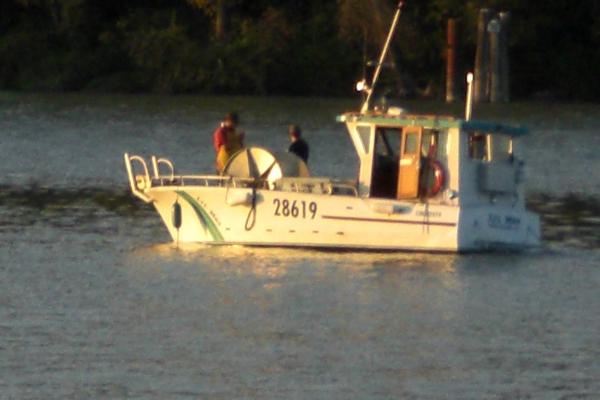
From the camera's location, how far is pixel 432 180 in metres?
27.2

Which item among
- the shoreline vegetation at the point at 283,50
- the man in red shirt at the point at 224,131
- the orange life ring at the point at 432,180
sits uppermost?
the man in red shirt at the point at 224,131

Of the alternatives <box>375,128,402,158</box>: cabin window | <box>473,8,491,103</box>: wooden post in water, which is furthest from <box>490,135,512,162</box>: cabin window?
<box>473,8,491,103</box>: wooden post in water

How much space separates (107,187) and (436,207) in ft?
42.5

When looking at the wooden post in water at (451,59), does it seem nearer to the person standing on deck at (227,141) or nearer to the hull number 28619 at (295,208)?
the person standing on deck at (227,141)

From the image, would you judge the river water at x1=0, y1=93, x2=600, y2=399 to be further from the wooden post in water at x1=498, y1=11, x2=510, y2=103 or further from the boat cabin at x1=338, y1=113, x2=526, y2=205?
the wooden post in water at x1=498, y1=11, x2=510, y2=103

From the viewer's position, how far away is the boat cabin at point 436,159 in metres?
27.1

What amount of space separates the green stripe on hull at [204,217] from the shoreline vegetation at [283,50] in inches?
1872

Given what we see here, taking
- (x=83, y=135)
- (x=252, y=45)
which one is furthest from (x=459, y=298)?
(x=252, y=45)

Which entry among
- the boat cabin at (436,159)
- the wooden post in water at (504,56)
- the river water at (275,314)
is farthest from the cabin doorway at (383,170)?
the wooden post in water at (504,56)

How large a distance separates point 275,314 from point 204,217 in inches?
194

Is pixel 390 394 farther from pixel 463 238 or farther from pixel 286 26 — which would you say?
pixel 286 26

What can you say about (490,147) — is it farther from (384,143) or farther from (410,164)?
(384,143)

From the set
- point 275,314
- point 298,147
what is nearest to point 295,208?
point 298,147

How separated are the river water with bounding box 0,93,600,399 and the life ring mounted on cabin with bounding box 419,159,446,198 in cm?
76
